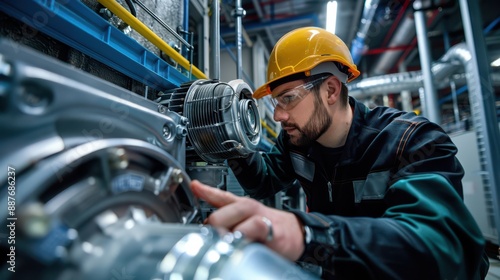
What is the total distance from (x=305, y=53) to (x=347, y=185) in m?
0.51

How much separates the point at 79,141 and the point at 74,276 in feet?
0.55

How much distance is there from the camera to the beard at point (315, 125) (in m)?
1.11

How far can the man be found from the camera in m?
0.55

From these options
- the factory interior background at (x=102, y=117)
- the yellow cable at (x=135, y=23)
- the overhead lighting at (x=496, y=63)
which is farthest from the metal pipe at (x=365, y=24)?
the yellow cable at (x=135, y=23)

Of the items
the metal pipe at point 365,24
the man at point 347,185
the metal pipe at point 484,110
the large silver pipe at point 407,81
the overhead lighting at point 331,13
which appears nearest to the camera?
the man at point 347,185

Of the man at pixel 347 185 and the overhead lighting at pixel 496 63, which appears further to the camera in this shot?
the overhead lighting at pixel 496 63

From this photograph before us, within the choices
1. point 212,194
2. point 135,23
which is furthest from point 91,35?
point 212,194

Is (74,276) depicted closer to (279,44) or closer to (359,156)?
(359,156)

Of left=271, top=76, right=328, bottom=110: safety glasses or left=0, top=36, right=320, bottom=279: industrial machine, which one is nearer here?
left=0, top=36, right=320, bottom=279: industrial machine

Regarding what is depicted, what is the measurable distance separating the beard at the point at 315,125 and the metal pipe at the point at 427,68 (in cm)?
265

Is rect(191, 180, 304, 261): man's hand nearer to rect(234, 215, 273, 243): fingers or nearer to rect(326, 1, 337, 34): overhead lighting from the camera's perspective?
rect(234, 215, 273, 243): fingers

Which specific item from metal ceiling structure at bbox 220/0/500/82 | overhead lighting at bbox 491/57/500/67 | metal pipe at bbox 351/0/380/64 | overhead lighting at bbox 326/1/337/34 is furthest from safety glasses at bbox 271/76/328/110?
overhead lighting at bbox 491/57/500/67

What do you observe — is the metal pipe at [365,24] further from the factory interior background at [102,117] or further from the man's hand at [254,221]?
the man's hand at [254,221]

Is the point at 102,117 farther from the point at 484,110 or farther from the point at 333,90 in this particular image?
the point at 484,110
